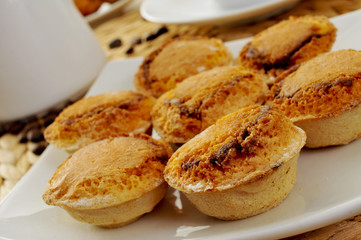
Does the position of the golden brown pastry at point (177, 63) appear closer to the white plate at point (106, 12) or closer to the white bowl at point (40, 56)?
the white bowl at point (40, 56)

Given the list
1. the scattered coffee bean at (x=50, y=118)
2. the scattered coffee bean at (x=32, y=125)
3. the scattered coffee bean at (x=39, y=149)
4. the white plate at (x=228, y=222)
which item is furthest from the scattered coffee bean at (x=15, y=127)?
the white plate at (x=228, y=222)

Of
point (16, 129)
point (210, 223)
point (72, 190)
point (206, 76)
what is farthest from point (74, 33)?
point (210, 223)

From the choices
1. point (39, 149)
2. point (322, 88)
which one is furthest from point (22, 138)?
point (322, 88)

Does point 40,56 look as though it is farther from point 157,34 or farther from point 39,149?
point 157,34

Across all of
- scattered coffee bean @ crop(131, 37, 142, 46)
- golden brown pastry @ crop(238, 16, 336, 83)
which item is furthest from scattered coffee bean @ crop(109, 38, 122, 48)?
golden brown pastry @ crop(238, 16, 336, 83)

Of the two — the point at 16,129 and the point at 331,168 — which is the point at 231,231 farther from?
the point at 16,129
